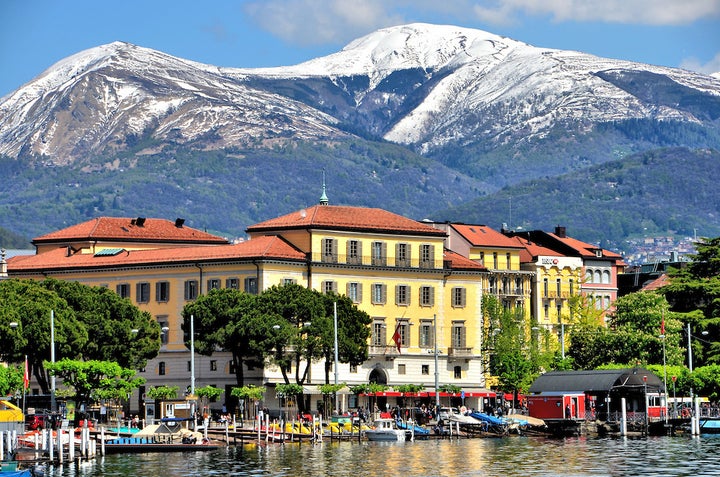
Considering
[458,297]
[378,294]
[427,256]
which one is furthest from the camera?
[458,297]

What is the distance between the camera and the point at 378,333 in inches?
7328

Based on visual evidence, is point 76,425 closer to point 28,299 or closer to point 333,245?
point 28,299

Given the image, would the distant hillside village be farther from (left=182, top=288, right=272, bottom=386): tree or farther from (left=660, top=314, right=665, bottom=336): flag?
(left=660, top=314, right=665, bottom=336): flag

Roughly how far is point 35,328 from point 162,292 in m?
38.2

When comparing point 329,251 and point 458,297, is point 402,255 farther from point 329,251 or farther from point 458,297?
point 329,251

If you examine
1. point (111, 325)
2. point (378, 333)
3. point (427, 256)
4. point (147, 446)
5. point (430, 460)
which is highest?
point (427, 256)

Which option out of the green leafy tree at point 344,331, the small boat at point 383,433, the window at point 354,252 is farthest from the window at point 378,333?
the small boat at point 383,433

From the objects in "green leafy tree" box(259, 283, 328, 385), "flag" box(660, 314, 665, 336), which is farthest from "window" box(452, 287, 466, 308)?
"green leafy tree" box(259, 283, 328, 385)

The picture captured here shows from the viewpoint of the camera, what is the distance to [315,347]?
6575 inches

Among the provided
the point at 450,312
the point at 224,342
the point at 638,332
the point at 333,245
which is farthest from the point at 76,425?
the point at 638,332

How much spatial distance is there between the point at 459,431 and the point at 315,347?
1631 cm

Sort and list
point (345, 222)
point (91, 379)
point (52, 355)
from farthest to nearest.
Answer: point (345, 222)
point (91, 379)
point (52, 355)

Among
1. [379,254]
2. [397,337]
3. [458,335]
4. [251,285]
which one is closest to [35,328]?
[251,285]

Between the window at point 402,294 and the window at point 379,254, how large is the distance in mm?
3155
